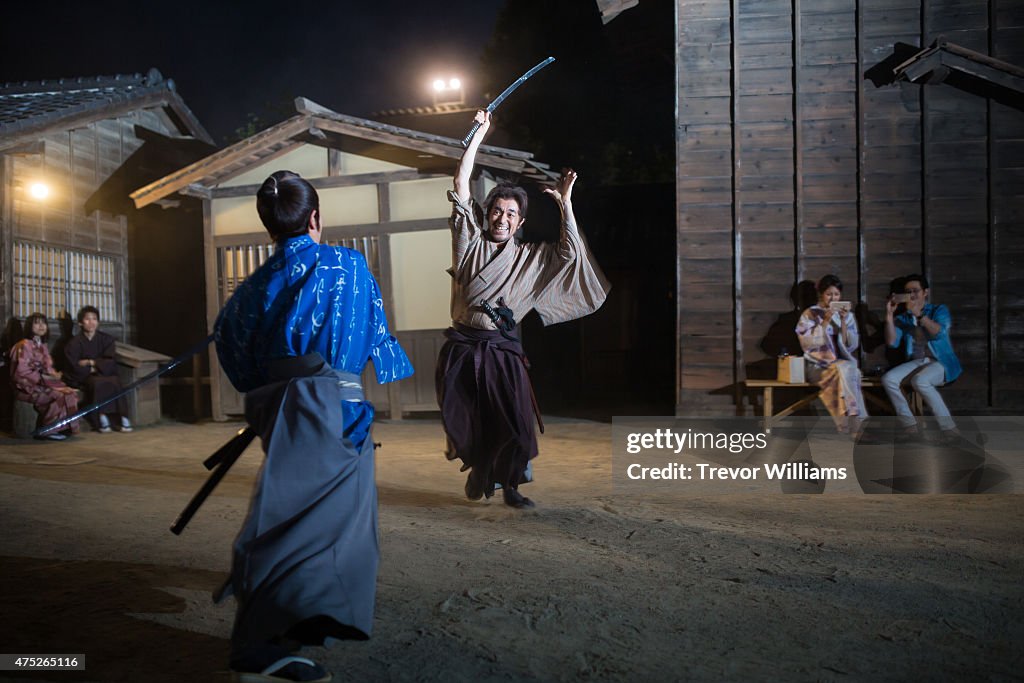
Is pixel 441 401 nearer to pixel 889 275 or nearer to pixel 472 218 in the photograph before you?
pixel 472 218

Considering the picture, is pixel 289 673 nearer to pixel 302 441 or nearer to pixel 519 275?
pixel 302 441

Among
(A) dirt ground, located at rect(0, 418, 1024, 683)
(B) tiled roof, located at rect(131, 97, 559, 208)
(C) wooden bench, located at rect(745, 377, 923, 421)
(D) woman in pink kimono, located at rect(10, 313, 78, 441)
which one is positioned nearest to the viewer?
(A) dirt ground, located at rect(0, 418, 1024, 683)

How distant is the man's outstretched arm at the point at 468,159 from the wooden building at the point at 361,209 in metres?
5.33

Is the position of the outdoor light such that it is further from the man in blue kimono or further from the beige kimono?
the man in blue kimono

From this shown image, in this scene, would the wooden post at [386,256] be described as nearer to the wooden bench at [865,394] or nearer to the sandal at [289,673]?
the wooden bench at [865,394]

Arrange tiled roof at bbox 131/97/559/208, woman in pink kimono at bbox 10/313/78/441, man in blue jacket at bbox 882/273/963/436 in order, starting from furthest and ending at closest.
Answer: tiled roof at bbox 131/97/559/208 → woman in pink kimono at bbox 10/313/78/441 → man in blue jacket at bbox 882/273/963/436

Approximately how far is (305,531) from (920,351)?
749 centimetres

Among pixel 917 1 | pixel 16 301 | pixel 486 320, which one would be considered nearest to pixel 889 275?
pixel 917 1

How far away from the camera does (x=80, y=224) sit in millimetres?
11922

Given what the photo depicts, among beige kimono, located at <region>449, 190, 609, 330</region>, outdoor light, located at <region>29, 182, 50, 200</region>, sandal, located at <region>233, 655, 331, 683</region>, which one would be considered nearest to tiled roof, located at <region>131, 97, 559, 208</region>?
outdoor light, located at <region>29, 182, 50, 200</region>

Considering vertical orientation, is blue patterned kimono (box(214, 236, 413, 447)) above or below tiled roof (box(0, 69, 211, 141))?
below

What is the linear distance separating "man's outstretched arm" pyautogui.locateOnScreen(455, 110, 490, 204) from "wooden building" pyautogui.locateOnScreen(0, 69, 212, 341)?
8.43m

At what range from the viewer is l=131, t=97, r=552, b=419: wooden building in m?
10.4

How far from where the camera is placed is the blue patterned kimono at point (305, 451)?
2465 millimetres
